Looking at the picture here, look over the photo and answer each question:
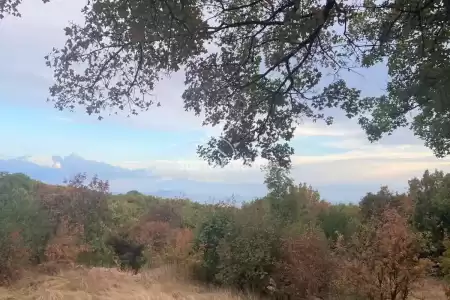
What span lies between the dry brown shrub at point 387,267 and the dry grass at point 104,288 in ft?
14.3

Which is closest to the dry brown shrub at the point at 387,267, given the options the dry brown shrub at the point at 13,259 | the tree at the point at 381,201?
the dry brown shrub at the point at 13,259

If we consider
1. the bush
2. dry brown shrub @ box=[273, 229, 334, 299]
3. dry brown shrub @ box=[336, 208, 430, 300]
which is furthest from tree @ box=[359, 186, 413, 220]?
the bush

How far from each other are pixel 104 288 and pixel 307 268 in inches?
233

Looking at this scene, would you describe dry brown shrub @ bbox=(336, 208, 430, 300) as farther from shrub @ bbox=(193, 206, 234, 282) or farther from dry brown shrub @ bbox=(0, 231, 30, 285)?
dry brown shrub @ bbox=(0, 231, 30, 285)

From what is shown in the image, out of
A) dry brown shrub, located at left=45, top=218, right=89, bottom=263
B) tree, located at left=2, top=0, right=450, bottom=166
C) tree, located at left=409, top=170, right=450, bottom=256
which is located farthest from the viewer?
tree, located at left=409, top=170, right=450, bottom=256

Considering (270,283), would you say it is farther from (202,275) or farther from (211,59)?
(211,59)

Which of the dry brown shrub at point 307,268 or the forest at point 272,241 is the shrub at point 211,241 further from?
the dry brown shrub at point 307,268

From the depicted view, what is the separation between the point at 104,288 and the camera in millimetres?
13547

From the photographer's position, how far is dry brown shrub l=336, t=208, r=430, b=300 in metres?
10.0

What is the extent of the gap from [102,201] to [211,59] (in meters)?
15.1

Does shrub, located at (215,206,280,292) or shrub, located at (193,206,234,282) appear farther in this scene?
shrub, located at (193,206,234,282)

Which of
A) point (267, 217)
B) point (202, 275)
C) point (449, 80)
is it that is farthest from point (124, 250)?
point (449, 80)

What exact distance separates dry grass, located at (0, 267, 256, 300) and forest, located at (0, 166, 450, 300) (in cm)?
86

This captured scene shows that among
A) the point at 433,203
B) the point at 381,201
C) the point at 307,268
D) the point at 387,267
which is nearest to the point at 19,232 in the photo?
the point at 307,268
